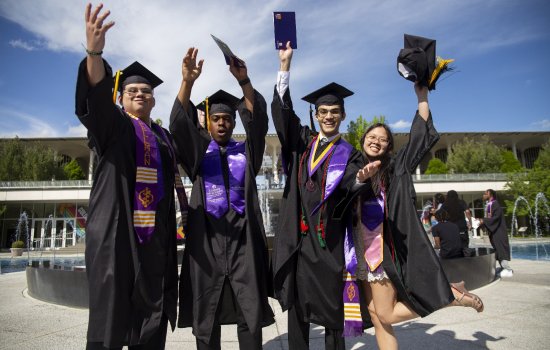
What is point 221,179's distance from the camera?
2.62 m

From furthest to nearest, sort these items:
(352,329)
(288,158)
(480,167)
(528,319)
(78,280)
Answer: (480,167), (78,280), (528,319), (288,158), (352,329)

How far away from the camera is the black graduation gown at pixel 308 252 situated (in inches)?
95.6

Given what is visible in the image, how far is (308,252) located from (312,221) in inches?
8.7

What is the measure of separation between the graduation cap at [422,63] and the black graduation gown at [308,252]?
73cm

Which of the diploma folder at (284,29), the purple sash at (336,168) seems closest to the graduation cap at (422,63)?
the purple sash at (336,168)

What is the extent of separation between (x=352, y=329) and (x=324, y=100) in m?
1.72

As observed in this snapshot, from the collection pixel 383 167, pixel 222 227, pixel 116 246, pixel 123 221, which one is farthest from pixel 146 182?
pixel 383 167

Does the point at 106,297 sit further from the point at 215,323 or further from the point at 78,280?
the point at 78,280

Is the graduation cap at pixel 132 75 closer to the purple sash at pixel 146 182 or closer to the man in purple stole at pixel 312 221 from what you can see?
the purple sash at pixel 146 182

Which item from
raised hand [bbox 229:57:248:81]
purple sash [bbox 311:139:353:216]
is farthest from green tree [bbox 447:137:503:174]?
raised hand [bbox 229:57:248:81]

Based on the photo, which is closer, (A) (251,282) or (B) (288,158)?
(A) (251,282)

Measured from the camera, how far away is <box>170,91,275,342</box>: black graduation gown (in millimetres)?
2412

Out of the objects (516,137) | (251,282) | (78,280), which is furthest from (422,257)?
(516,137)

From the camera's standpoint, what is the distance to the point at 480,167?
112 feet
